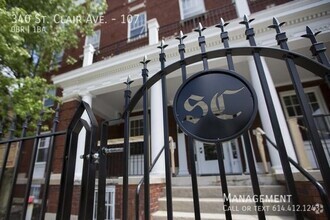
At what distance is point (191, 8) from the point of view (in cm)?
959

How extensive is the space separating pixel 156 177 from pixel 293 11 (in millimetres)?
5622

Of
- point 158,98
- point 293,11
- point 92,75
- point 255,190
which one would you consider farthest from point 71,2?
point 255,190

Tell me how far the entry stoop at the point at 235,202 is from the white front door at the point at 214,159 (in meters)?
3.06

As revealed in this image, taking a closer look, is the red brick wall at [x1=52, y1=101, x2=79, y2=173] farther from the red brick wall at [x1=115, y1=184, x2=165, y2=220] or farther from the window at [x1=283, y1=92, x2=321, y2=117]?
the window at [x1=283, y1=92, x2=321, y2=117]

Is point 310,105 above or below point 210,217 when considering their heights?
above

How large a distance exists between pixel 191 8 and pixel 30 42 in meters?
7.45

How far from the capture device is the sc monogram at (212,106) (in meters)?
1.16

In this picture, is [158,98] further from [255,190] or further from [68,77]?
[255,190]

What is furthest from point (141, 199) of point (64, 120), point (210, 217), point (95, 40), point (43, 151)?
point (95, 40)

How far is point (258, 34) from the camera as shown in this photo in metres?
5.25

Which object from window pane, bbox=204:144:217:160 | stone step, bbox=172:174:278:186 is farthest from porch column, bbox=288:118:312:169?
window pane, bbox=204:144:217:160

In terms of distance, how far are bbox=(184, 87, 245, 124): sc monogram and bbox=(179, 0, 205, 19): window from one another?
938 cm

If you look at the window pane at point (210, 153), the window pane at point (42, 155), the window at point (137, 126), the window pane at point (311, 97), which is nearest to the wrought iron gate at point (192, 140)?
the window pane at point (210, 153)

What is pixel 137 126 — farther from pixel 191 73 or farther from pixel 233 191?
pixel 233 191
